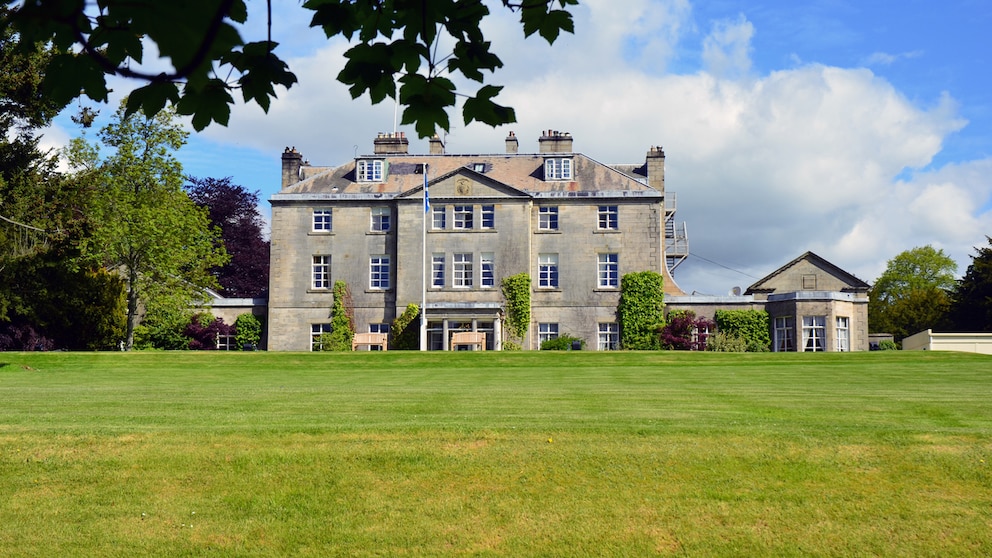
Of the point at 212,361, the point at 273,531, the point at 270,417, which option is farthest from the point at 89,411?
the point at 212,361

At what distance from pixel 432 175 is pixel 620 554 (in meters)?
43.3

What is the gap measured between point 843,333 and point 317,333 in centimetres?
2858

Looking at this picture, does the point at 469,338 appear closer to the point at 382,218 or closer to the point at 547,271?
the point at 547,271

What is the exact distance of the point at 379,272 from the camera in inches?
1927

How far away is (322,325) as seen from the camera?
1919 inches

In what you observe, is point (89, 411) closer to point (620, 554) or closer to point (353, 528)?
point (353, 528)

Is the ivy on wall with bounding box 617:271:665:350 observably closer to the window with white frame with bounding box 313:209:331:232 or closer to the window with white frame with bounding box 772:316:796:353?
the window with white frame with bounding box 772:316:796:353

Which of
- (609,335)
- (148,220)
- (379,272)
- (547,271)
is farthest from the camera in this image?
(379,272)

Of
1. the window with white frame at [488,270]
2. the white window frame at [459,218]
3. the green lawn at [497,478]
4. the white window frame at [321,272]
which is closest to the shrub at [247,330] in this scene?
the white window frame at [321,272]

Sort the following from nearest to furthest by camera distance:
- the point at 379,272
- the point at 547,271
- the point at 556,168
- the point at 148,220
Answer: the point at 148,220, the point at 547,271, the point at 379,272, the point at 556,168

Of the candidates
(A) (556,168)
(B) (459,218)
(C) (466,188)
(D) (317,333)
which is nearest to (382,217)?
(B) (459,218)

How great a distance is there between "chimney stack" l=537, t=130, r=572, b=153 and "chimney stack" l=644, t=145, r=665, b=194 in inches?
199

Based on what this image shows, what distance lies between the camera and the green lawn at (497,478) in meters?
8.77

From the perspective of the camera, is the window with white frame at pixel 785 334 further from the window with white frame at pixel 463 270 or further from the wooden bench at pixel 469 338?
the window with white frame at pixel 463 270
